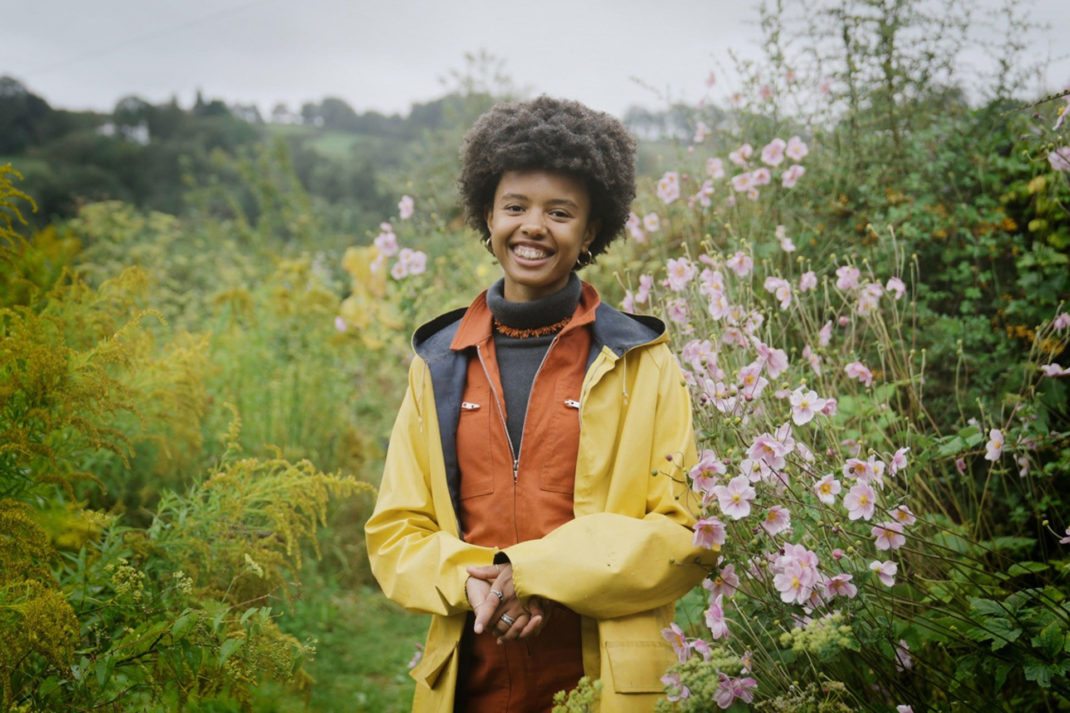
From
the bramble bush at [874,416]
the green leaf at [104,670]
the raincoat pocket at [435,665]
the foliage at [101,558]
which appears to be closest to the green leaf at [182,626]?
the foliage at [101,558]

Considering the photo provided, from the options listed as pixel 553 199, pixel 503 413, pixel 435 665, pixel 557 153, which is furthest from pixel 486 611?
pixel 557 153

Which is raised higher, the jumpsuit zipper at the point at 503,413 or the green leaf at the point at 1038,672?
the jumpsuit zipper at the point at 503,413

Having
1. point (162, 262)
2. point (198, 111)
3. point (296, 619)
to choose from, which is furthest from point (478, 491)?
point (198, 111)

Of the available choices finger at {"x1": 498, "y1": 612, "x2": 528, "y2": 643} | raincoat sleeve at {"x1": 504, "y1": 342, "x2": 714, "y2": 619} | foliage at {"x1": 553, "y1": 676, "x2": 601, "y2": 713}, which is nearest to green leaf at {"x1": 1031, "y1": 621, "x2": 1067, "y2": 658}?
raincoat sleeve at {"x1": 504, "y1": 342, "x2": 714, "y2": 619}

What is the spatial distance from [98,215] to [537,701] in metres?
7.73

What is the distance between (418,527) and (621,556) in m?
0.53

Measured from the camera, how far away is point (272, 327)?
513cm

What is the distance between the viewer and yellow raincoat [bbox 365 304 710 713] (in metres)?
1.66

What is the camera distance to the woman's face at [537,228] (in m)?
1.95

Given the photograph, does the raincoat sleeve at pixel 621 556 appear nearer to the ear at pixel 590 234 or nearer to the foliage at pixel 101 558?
the ear at pixel 590 234

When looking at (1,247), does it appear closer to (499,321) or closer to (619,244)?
(499,321)

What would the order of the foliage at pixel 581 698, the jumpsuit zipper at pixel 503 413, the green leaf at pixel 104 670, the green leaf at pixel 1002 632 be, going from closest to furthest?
the foliage at pixel 581 698 → the green leaf at pixel 104 670 → the green leaf at pixel 1002 632 → the jumpsuit zipper at pixel 503 413

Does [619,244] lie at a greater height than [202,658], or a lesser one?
greater

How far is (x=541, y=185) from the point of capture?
1.99 m
